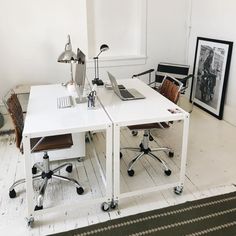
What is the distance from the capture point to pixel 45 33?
428 centimetres

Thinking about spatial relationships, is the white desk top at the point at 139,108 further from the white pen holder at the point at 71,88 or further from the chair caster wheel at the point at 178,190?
the chair caster wheel at the point at 178,190

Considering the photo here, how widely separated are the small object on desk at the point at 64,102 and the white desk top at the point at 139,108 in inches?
11.4

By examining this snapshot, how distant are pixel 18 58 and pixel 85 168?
2.20 metres

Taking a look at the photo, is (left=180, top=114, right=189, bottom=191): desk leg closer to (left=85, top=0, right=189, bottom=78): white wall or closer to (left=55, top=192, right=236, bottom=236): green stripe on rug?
(left=55, top=192, right=236, bottom=236): green stripe on rug

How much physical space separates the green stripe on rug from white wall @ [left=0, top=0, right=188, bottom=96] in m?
2.84

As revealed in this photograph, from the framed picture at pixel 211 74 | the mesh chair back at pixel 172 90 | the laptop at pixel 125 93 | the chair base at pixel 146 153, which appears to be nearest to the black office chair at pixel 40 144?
the chair base at pixel 146 153

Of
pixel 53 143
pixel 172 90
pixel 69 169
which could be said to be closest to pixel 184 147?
pixel 172 90

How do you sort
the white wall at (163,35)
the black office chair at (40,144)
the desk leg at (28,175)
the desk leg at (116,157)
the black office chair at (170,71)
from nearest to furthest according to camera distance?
the desk leg at (28,175) < the desk leg at (116,157) < the black office chair at (40,144) < the black office chair at (170,71) < the white wall at (163,35)

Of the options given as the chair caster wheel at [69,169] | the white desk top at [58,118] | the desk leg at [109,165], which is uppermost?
the white desk top at [58,118]

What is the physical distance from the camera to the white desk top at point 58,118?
2.10 meters

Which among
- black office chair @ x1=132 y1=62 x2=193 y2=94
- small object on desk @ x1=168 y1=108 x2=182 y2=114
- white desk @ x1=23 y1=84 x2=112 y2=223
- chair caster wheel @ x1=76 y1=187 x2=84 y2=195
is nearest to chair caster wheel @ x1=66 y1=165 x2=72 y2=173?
chair caster wheel @ x1=76 y1=187 x2=84 y2=195

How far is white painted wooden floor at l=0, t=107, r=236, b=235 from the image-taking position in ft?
7.50

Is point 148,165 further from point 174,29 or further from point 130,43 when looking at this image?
point 174,29

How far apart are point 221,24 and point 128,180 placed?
2684 mm
